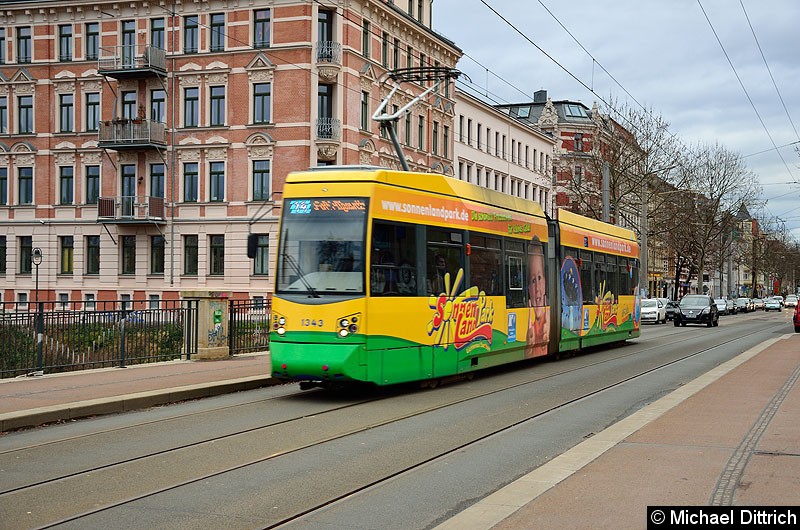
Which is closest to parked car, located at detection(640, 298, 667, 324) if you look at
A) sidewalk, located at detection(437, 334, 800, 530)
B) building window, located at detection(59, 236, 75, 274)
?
building window, located at detection(59, 236, 75, 274)

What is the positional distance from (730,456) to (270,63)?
37.4 meters

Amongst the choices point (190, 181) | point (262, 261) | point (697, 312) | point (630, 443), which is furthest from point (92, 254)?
point (630, 443)

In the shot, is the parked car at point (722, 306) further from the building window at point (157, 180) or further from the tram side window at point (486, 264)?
the tram side window at point (486, 264)

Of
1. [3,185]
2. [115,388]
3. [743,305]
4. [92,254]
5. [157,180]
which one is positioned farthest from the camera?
[743,305]

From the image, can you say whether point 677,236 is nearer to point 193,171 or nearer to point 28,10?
point 193,171

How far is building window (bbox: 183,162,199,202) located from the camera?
4533 cm

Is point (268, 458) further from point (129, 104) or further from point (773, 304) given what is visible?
point (773, 304)

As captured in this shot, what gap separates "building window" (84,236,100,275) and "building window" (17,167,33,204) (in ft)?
13.5

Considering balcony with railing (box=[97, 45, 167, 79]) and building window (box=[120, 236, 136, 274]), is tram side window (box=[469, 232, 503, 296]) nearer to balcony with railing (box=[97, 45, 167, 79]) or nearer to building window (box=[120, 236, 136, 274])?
balcony with railing (box=[97, 45, 167, 79])

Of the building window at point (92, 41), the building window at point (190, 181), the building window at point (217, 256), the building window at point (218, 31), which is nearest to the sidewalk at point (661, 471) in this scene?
the building window at point (217, 256)

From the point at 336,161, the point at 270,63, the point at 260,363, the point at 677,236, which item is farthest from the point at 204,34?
the point at 677,236

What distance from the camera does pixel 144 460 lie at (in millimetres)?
9141

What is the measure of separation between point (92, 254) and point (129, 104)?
26.1ft

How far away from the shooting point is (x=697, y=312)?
4831 cm
